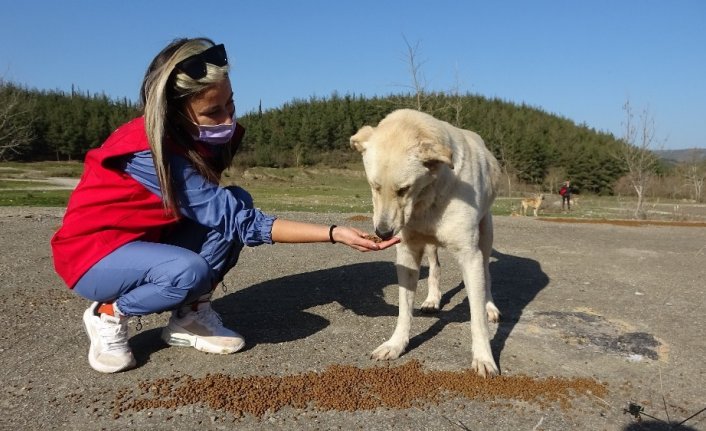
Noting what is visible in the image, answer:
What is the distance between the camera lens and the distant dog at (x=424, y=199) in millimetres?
3492

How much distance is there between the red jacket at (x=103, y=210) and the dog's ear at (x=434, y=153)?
5.95 ft

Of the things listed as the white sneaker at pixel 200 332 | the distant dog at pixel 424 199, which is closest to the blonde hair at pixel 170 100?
the white sneaker at pixel 200 332

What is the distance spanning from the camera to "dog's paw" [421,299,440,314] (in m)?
5.18

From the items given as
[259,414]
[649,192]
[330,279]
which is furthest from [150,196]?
[649,192]

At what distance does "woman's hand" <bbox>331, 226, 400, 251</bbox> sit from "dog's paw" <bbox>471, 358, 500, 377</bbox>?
104 centimetres

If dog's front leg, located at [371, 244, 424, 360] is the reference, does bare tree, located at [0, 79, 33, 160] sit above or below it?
above

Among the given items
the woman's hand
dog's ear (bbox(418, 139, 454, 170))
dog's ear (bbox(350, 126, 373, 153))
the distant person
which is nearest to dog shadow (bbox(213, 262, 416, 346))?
the woman's hand

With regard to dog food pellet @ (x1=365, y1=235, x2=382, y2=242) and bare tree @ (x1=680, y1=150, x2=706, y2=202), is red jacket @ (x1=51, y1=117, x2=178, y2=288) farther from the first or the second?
bare tree @ (x1=680, y1=150, x2=706, y2=202)

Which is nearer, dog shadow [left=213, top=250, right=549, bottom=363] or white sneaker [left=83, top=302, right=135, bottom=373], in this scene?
white sneaker [left=83, top=302, right=135, bottom=373]

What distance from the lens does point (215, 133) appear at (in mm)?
3652

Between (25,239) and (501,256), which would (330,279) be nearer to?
(501,256)

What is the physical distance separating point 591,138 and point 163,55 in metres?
77.0

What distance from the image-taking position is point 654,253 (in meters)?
8.63

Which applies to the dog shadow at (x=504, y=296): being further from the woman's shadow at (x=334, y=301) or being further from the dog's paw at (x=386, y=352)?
the dog's paw at (x=386, y=352)
